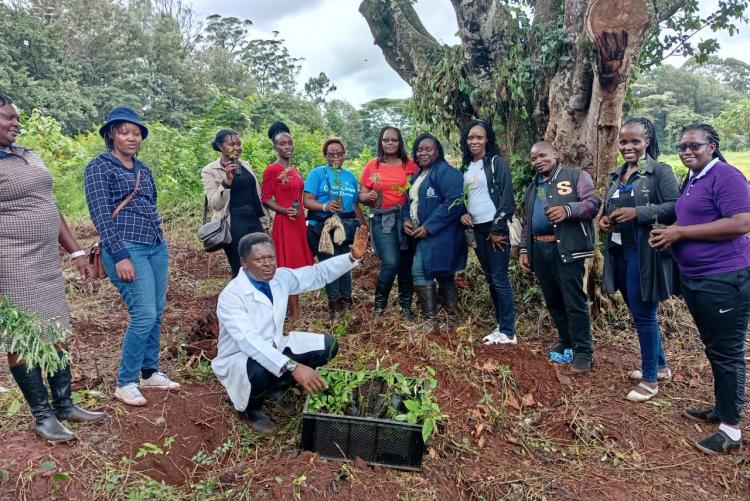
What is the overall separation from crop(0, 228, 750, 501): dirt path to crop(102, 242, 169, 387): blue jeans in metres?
0.29

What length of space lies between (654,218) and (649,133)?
0.59 meters

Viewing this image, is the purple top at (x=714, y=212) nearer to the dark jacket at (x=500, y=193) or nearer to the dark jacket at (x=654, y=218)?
the dark jacket at (x=654, y=218)

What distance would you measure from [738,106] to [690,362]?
17095 mm

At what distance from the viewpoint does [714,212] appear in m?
2.82

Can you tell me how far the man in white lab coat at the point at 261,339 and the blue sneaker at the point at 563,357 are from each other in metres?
2.02

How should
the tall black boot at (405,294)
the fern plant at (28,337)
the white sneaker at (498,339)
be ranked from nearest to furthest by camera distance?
the fern plant at (28,337) → the white sneaker at (498,339) → the tall black boot at (405,294)

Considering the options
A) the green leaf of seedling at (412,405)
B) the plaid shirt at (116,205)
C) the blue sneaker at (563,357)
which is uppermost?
the plaid shirt at (116,205)

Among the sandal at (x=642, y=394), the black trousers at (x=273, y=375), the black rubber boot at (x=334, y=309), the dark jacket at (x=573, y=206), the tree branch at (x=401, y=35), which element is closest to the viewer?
the black trousers at (x=273, y=375)

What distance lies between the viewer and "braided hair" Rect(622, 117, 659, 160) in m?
3.31

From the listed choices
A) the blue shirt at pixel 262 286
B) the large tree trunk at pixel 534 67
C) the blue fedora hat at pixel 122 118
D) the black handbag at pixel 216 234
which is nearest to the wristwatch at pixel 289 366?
the blue shirt at pixel 262 286

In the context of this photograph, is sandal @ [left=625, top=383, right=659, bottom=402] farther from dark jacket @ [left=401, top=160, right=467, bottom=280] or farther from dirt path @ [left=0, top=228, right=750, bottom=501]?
dark jacket @ [left=401, top=160, right=467, bottom=280]

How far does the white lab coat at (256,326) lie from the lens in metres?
2.86

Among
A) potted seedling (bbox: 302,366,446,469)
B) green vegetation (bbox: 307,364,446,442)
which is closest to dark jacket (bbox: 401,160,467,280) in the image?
green vegetation (bbox: 307,364,446,442)

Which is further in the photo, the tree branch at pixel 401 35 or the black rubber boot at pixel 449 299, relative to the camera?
the tree branch at pixel 401 35
